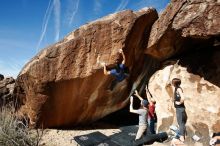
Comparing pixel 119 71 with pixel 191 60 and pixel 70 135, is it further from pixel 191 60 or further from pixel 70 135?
pixel 70 135

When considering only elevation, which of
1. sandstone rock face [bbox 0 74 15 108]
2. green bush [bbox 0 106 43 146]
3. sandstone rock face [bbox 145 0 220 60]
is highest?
sandstone rock face [bbox 145 0 220 60]

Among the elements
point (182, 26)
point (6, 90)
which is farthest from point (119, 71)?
point (6, 90)

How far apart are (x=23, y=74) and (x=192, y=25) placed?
6.34 meters

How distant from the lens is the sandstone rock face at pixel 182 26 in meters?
9.89

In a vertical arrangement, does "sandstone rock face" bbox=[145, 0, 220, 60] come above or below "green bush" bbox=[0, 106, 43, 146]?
above

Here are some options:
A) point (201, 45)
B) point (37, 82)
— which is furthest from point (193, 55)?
point (37, 82)

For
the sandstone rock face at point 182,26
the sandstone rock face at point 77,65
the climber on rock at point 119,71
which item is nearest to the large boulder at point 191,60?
the sandstone rock face at point 182,26

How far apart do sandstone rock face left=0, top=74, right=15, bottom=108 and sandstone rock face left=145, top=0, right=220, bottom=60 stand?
578 cm

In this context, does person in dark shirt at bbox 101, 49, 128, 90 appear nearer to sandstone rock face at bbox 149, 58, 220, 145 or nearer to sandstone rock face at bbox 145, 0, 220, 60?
sandstone rock face at bbox 145, 0, 220, 60

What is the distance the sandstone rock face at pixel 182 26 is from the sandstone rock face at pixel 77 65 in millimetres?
793

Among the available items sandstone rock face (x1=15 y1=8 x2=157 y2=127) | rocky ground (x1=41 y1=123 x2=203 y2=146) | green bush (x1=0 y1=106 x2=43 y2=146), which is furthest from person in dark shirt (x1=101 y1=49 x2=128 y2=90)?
green bush (x1=0 y1=106 x2=43 y2=146)

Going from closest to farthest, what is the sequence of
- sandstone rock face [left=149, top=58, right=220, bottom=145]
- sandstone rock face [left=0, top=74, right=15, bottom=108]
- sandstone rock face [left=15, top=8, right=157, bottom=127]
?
sandstone rock face [left=149, top=58, right=220, bottom=145] → sandstone rock face [left=15, top=8, right=157, bottom=127] → sandstone rock face [left=0, top=74, right=15, bottom=108]

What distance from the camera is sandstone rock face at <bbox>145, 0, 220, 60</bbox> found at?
9891 millimetres

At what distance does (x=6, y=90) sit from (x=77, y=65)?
4.07 m
